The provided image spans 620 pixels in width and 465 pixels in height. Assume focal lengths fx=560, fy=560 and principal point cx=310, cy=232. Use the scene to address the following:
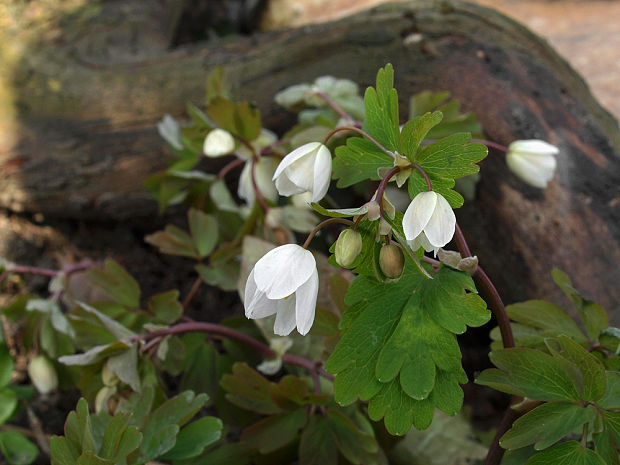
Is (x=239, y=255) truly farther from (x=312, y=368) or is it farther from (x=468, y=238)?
(x=468, y=238)

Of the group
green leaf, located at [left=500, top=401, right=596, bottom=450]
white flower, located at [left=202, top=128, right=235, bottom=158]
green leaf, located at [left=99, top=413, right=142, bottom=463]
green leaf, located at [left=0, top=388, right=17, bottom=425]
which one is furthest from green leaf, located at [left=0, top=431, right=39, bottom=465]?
green leaf, located at [left=500, top=401, right=596, bottom=450]

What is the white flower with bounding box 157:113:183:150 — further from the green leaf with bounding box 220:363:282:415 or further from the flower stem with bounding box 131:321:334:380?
the green leaf with bounding box 220:363:282:415

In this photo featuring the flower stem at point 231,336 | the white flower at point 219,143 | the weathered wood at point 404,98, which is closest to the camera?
the flower stem at point 231,336

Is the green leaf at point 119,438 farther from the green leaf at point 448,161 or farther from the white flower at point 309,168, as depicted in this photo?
the green leaf at point 448,161

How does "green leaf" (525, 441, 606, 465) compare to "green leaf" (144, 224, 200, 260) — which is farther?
"green leaf" (144, 224, 200, 260)

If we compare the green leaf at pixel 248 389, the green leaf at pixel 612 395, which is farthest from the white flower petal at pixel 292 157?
the green leaf at pixel 612 395

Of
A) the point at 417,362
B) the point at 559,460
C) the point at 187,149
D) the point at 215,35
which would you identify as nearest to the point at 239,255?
the point at 187,149
